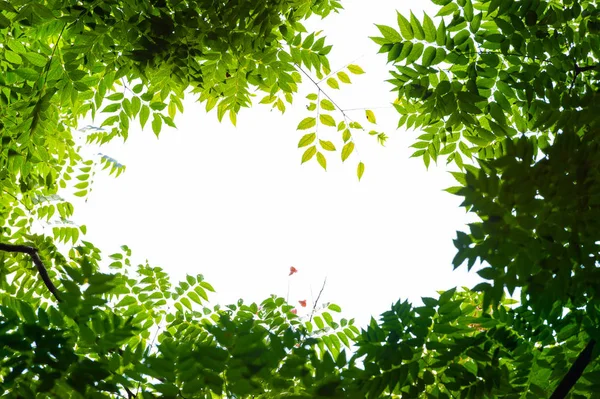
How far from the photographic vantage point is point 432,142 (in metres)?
3.21

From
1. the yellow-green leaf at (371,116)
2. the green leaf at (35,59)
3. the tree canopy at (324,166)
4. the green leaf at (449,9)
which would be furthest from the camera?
the yellow-green leaf at (371,116)

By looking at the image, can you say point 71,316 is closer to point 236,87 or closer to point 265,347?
point 265,347

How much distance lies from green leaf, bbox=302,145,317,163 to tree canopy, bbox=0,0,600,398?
0.05m

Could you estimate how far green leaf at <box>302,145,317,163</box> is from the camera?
328cm

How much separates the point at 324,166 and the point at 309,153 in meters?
0.13

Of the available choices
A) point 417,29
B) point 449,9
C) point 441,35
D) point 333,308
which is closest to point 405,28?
point 417,29

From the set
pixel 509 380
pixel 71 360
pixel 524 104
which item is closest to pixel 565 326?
pixel 509 380

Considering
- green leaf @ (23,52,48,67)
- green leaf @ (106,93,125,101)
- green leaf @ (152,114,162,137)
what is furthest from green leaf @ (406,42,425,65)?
green leaf @ (23,52,48,67)

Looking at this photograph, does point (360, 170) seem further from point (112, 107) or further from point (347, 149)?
point (112, 107)

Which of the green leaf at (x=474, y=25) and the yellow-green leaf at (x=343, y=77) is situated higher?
the yellow-green leaf at (x=343, y=77)

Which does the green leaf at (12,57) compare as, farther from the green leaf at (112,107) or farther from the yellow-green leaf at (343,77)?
the yellow-green leaf at (343,77)

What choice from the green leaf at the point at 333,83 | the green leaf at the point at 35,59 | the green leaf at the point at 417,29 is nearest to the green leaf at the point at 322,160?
the green leaf at the point at 333,83

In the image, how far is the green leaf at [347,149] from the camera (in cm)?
334

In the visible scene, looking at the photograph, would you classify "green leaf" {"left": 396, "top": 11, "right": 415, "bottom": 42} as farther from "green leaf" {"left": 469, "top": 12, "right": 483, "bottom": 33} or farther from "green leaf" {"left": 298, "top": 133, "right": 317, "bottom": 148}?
"green leaf" {"left": 298, "top": 133, "right": 317, "bottom": 148}
